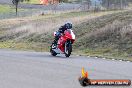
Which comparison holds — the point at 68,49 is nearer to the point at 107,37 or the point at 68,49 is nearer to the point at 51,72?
the point at 51,72

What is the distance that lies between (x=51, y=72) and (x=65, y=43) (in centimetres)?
702

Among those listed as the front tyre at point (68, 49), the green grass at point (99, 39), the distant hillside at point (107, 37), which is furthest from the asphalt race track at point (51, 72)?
the distant hillside at point (107, 37)

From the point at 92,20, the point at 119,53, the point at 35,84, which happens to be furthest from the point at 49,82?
the point at 92,20

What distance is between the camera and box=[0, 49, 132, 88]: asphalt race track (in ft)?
43.6

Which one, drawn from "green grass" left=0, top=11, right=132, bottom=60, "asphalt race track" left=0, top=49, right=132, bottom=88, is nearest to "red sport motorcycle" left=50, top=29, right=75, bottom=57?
"green grass" left=0, top=11, right=132, bottom=60

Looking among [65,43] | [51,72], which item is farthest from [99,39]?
[51,72]

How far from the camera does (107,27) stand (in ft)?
103

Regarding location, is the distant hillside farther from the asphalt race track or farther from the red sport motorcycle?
the asphalt race track

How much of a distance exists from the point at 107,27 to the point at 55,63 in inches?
496

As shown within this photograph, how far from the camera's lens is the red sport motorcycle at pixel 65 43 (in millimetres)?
22609

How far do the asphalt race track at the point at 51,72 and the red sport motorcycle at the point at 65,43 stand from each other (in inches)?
106

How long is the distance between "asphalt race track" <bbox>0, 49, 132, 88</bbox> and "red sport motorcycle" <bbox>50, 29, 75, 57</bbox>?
8.84 ft

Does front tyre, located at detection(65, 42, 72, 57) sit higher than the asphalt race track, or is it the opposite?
the asphalt race track

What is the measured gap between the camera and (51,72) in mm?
15945
